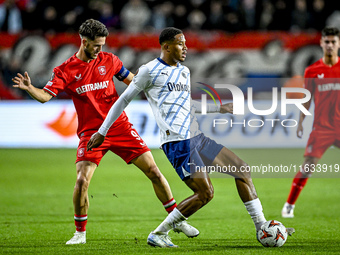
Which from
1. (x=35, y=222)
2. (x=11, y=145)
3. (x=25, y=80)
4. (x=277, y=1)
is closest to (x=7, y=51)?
(x=11, y=145)

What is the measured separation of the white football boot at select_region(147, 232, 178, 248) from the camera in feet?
19.0

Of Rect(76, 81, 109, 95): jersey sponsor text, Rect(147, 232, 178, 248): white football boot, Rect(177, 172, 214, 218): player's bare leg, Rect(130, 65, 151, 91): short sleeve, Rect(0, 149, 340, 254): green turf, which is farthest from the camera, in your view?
Rect(76, 81, 109, 95): jersey sponsor text

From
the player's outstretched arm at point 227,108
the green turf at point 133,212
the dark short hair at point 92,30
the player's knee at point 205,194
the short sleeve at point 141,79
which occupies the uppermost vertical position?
the dark short hair at point 92,30

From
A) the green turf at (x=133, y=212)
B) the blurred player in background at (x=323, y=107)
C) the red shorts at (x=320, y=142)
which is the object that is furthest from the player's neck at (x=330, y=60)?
the green turf at (x=133, y=212)

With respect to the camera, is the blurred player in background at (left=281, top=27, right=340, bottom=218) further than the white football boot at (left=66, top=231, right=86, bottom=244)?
Yes

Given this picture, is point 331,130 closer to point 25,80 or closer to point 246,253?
point 246,253

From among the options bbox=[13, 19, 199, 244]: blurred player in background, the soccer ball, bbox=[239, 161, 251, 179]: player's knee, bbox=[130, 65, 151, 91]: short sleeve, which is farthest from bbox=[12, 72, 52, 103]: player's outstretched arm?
the soccer ball

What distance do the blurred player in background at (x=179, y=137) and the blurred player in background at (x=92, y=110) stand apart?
688 millimetres

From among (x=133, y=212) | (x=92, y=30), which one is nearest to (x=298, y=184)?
(x=133, y=212)

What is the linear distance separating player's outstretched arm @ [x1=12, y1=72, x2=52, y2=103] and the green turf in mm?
1531

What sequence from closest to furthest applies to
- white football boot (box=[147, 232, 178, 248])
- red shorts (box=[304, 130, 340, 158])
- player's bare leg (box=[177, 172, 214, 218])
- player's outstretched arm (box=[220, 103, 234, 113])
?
player's bare leg (box=[177, 172, 214, 218]) < white football boot (box=[147, 232, 178, 248]) < player's outstretched arm (box=[220, 103, 234, 113]) < red shorts (box=[304, 130, 340, 158])

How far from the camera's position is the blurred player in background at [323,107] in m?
8.10

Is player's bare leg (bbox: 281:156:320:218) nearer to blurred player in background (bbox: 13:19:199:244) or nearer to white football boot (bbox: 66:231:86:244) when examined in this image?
blurred player in background (bbox: 13:19:199:244)

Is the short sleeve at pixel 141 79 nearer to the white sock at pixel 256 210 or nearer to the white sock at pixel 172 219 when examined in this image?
the white sock at pixel 172 219
